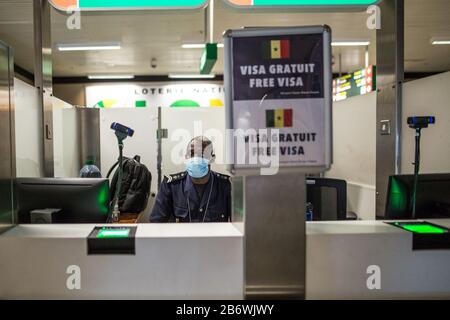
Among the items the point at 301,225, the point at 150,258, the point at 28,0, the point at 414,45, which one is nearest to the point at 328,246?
the point at 301,225

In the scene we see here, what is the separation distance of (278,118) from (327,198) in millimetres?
1585

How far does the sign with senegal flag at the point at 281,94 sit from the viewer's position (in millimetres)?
871

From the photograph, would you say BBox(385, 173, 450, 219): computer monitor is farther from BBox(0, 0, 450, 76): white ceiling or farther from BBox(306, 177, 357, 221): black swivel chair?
BBox(0, 0, 450, 76): white ceiling

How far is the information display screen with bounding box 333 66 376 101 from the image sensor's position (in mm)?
5531

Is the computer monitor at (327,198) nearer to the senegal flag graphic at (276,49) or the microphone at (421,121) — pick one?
the microphone at (421,121)

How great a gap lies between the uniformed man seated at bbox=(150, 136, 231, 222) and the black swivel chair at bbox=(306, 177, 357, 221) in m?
0.63

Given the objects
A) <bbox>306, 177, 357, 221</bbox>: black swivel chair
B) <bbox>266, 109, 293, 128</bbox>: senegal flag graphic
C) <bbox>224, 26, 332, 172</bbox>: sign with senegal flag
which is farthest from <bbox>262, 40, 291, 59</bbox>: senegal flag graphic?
<bbox>306, 177, 357, 221</bbox>: black swivel chair

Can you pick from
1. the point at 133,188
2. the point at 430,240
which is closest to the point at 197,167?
the point at 430,240

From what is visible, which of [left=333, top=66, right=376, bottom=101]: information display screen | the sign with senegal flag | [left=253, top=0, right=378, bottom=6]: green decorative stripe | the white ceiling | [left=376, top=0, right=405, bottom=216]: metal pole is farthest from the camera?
[left=333, top=66, right=376, bottom=101]: information display screen

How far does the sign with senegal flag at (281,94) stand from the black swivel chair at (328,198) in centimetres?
141

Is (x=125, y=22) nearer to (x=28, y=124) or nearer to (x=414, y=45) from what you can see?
(x=28, y=124)

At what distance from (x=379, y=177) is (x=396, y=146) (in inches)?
11.1

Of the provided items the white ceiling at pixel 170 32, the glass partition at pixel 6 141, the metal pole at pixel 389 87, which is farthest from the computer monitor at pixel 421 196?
the white ceiling at pixel 170 32

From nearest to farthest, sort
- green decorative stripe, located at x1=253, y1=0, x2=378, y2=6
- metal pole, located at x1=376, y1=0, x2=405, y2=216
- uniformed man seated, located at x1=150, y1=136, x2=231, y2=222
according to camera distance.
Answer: green decorative stripe, located at x1=253, y1=0, x2=378, y2=6 < metal pole, located at x1=376, y1=0, x2=405, y2=216 < uniformed man seated, located at x1=150, y1=136, x2=231, y2=222
